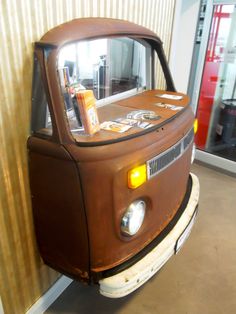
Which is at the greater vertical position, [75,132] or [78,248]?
[75,132]

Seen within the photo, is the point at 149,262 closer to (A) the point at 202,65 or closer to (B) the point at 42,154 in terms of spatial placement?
(B) the point at 42,154

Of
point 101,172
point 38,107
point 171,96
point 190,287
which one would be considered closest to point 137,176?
point 101,172

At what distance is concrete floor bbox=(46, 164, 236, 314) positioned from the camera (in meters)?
1.36

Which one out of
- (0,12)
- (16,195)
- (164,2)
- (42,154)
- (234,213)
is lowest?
(234,213)

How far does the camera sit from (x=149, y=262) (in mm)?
971

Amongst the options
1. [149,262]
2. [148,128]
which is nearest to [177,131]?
[148,128]

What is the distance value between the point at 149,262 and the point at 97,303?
0.59 m

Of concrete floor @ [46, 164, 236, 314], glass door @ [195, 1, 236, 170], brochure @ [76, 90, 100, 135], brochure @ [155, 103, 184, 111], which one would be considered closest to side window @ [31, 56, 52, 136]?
brochure @ [76, 90, 100, 135]

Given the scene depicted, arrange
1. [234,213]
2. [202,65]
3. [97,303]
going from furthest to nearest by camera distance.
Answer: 1. [202,65]
2. [234,213]
3. [97,303]

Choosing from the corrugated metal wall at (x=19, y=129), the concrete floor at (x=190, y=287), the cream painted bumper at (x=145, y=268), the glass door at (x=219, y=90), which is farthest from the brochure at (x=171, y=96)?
the glass door at (x=219, y=90)

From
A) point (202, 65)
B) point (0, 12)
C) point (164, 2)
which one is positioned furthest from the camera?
point (202, 65)

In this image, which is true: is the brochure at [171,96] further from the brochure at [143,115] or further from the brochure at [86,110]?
the brochure at [86,110]

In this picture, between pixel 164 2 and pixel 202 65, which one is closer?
pixel 164 2

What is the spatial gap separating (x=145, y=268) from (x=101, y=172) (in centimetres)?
41
